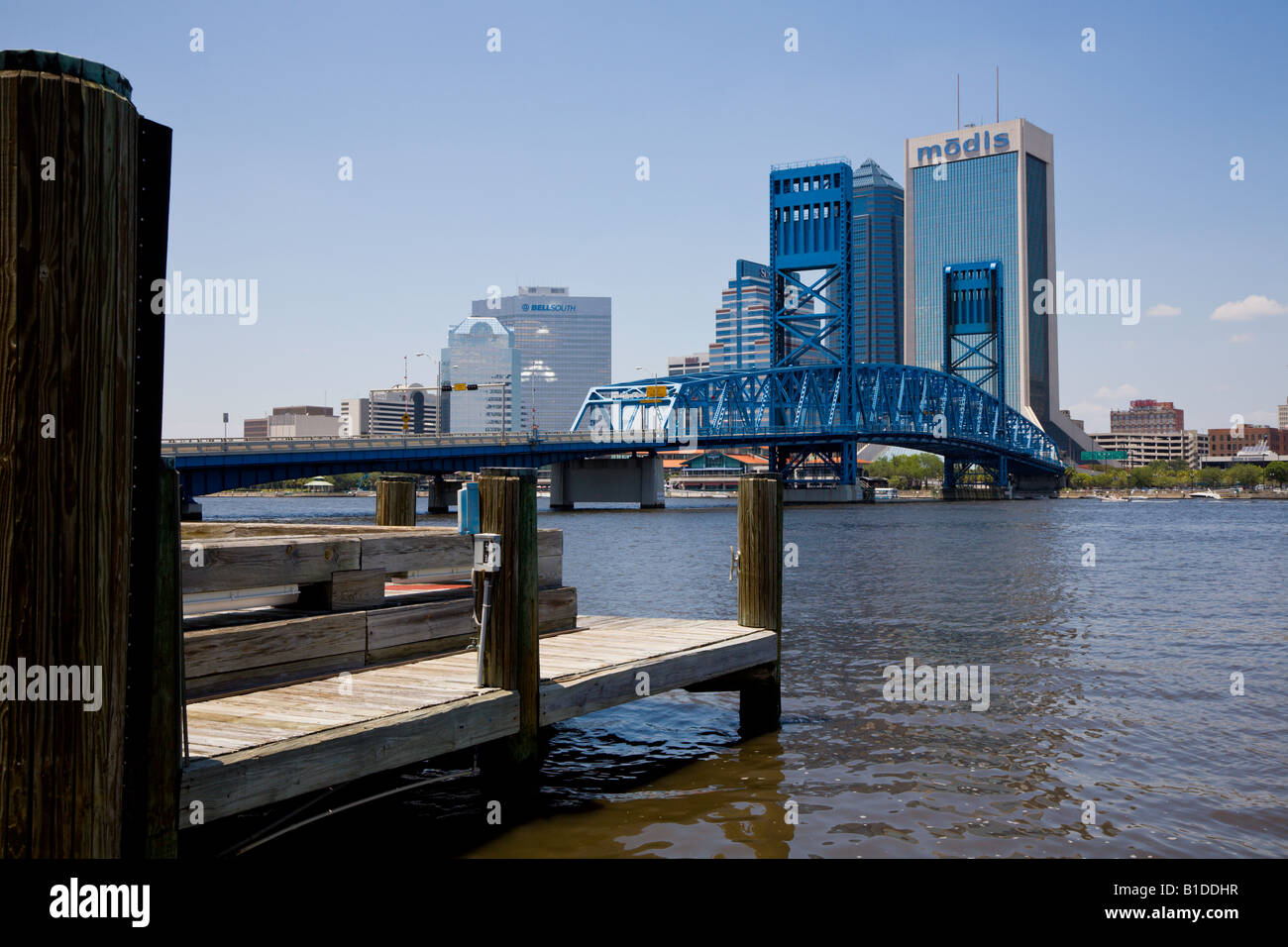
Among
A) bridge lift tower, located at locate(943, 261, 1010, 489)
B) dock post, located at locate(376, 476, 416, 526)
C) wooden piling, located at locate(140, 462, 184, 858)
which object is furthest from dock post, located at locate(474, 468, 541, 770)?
bridge lift tower, located at locate(943, 261, 1010, 489)

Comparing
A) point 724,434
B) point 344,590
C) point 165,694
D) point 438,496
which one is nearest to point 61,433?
point 165,694

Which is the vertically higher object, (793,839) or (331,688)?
(331,688)

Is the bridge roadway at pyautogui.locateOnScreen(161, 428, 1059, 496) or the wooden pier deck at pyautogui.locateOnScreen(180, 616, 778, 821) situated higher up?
the bridge roadway at pyautogui.locateOnScreen(161, 428, 1059, 496)

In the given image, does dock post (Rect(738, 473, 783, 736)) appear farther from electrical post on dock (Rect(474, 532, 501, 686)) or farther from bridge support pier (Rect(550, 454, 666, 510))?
bridge support pier (Rect(550, 454, 666, 510))

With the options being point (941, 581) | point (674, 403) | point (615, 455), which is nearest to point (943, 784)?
point (941, 581)

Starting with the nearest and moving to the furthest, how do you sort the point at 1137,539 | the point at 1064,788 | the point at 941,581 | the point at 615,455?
1. the point at 1064,788
2. the point at 941,581
3. the point at 1137,539
4. the point at 615,455

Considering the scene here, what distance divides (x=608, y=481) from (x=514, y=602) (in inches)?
4059

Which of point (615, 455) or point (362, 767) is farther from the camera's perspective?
point (615, 455)

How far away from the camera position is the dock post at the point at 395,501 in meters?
15.1

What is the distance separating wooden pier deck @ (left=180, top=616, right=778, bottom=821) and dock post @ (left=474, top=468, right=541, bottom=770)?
0.17m

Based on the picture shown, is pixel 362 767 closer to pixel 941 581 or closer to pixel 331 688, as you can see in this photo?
pixel 331 688

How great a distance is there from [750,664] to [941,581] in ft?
78.4

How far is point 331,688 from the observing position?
27.2 feet

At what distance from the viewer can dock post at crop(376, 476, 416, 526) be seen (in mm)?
15117
